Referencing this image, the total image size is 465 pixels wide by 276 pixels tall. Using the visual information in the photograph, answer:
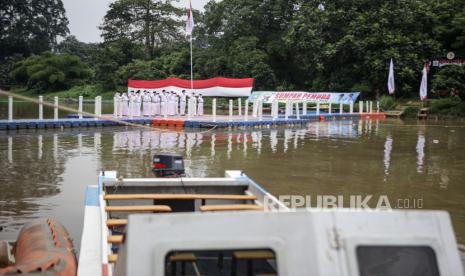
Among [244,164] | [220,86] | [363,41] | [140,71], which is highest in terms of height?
[363,41]

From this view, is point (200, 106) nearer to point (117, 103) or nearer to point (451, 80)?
point (117, 103)

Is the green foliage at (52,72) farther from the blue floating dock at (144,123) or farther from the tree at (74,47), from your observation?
the blue floating dock at (144,123)

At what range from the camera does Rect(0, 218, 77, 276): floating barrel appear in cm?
366

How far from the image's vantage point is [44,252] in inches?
161

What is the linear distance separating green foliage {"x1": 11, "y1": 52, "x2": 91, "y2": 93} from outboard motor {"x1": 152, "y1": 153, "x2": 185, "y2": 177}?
1817 inches

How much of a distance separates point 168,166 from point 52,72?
47508 millimetres

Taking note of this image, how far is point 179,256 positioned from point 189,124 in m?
18.5

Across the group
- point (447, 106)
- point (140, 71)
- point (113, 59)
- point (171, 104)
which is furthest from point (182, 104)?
point (113, 59)

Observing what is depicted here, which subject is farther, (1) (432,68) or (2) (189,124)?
(1) (432,68)

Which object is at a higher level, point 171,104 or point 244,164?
point 171,104

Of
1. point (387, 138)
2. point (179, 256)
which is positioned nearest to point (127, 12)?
point (387, 138)

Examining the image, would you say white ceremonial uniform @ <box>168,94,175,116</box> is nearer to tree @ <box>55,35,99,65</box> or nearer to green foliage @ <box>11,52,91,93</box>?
green foliage @ <box>11,52,91,93</box>

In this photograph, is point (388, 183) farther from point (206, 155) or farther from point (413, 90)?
point (413, 90)

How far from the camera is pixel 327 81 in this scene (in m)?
37.1
